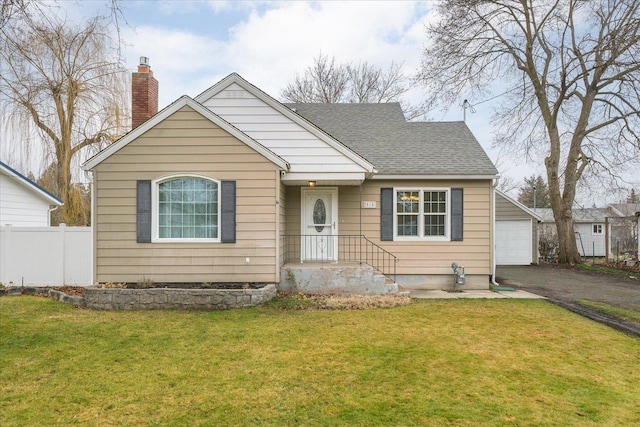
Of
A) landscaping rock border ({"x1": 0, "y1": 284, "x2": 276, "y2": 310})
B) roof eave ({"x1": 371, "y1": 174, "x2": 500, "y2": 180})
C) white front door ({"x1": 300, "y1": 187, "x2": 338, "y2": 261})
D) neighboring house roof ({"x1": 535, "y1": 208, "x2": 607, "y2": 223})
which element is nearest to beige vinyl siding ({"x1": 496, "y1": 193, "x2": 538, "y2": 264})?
neighboring house roof ({"x1": 535, "y1": 208, "x2": 607, "y2": 223})

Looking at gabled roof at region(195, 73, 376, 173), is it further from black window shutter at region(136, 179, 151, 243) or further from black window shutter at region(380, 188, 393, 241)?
black window shutter at region(136, 179, 151, 243)

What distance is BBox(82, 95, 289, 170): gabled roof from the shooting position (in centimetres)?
797

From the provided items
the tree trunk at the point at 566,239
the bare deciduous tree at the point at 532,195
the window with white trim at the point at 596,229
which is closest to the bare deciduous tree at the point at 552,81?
the tree trunk at the point at 566,239

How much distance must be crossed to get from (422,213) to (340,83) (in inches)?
692

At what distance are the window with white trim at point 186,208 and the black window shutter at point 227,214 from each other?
16cm

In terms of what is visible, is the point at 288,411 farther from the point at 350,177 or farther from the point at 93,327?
the point at 350,177

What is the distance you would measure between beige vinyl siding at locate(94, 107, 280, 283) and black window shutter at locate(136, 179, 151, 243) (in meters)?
0.12

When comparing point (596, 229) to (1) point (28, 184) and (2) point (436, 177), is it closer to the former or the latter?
(2) point (436, 177)

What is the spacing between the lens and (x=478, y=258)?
32.5ft

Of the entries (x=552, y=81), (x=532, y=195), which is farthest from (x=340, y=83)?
(x=532, y=195)

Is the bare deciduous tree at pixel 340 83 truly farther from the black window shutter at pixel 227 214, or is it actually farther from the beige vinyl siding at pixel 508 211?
the black window shutter at pixel 227 214

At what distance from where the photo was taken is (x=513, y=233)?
18.1 metres

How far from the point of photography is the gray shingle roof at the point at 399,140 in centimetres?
995

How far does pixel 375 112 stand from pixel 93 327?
10.4 meters
